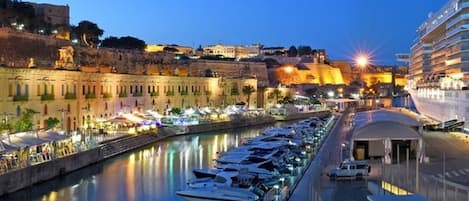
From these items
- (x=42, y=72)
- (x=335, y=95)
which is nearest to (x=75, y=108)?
(x=42, y=72)

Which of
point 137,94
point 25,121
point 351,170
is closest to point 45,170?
point 25,121

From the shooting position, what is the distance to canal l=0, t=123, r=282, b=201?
23.3 metres

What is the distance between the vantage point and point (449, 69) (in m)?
53.4

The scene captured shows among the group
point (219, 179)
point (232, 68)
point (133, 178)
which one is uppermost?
point (232, 68)

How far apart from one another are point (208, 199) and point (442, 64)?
44.0 m

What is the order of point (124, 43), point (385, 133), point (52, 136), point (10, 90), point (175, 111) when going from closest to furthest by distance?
1. point (385, 133)
2. point (52, 136)
3. point (10, 90)
4. point (175, 111)
5. point (124, 43)

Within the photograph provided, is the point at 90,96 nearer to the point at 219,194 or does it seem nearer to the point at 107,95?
the point at 107,95

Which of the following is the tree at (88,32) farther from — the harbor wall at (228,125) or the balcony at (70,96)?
the balcony at (70,96)

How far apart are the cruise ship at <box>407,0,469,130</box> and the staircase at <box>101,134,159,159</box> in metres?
21.0

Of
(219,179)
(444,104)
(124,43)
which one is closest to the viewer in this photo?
(219,179)

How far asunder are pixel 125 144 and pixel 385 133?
765 inches

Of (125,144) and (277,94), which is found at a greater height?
(277,94)

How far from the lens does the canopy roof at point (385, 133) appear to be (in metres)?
23.8

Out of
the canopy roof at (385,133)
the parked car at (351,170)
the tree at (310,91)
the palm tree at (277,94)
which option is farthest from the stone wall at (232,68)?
the parked car at (351,170)
